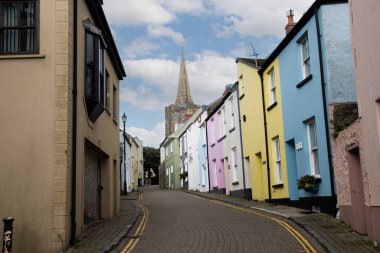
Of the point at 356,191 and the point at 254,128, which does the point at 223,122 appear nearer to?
the point at 254,128

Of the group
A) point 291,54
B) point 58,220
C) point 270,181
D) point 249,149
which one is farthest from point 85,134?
point 249,149

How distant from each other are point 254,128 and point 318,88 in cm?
741

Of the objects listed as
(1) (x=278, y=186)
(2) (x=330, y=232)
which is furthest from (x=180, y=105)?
(2) (x=330, y=232)

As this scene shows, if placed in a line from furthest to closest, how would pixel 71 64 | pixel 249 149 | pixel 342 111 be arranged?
pixel 249 149, pixel 342 111, pixel 71 64

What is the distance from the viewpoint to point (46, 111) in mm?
10641

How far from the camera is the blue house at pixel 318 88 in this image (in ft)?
44.8

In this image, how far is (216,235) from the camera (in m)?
12.0

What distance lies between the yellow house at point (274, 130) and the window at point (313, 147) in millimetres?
2289

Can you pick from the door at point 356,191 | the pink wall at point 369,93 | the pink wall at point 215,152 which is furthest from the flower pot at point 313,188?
the pink wall at point 215,152

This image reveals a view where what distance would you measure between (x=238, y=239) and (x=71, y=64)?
18.9ft

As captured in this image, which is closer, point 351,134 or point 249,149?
point 351,134

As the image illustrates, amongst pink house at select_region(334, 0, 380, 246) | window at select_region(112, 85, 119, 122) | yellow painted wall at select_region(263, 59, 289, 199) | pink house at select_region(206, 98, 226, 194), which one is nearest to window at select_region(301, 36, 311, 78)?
yellow painted wall at select_region(263, 59, 289, 199)

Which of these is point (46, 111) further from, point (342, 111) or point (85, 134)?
point (342, 111)

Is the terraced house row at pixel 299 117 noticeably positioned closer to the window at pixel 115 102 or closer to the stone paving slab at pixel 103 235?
the stone paving slab at pixel 103 235
